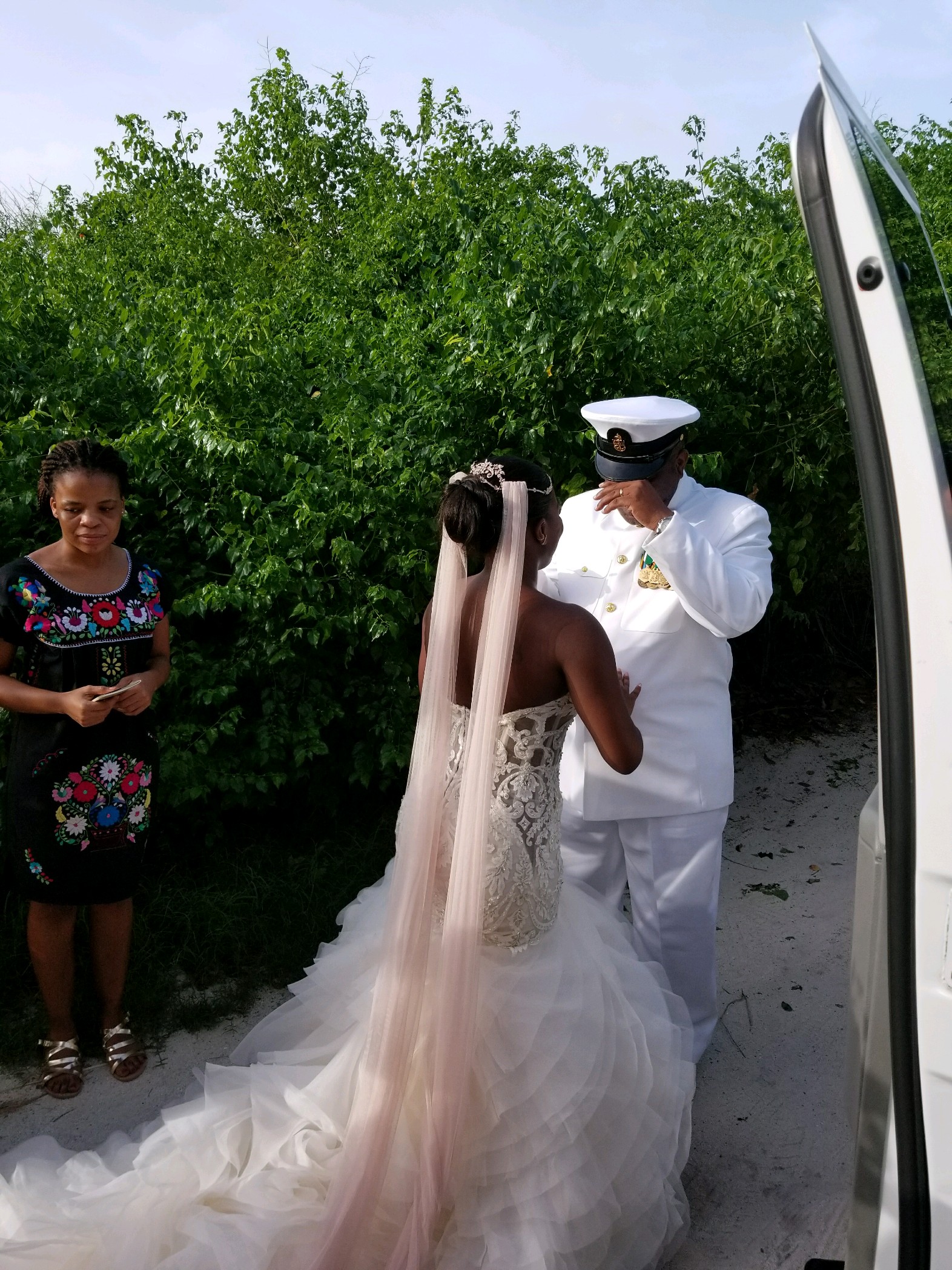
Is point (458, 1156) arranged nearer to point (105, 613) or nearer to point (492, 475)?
point (492, 475)

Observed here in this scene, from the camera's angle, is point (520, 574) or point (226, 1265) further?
point (520, 574)

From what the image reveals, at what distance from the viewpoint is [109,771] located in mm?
3383

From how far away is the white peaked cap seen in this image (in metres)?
3.20

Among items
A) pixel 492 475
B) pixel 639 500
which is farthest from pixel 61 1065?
pixel 639 500

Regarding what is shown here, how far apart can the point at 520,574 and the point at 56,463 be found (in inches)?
63.0

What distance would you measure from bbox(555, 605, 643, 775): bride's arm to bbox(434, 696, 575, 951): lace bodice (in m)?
0.10

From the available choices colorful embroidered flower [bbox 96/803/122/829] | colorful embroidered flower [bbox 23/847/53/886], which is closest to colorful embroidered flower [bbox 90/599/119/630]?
colorful embroidered flower [bbox 96/803/122/829]

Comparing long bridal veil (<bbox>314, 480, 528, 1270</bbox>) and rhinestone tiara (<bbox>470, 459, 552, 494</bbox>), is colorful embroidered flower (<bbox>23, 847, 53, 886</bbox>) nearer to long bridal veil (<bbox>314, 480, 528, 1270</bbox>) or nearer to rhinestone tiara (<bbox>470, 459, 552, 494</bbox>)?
long bridal veil (<bbox>314, 480, 528, 1270</bbox>)

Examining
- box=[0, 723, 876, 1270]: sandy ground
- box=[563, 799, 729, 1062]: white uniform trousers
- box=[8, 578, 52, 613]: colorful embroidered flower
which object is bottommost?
box=[0, 723, 876, 1270]: sandy ground

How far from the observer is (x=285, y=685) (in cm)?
454

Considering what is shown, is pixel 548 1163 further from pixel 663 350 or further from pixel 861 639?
pixel 861 639

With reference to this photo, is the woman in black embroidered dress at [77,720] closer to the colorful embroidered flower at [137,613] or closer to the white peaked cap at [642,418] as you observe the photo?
the colorful embroidered flower at [137,613]

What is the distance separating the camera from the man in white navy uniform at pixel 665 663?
3213 mm

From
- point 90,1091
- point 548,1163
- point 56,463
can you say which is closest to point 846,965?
point 548,1163
